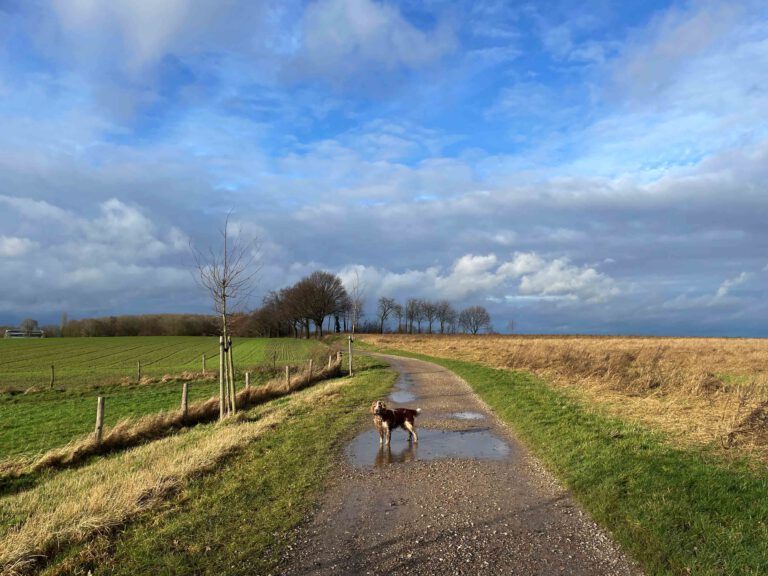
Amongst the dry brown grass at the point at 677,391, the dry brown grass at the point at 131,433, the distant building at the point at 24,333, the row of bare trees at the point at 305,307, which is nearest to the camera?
the dry brown grass at the point at 677,391

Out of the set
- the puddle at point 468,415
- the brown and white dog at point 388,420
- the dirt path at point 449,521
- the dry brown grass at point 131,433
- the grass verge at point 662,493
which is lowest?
the dry brown grass at point 131,433

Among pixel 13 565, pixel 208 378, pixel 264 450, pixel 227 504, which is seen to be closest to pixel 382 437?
pixel 264 450

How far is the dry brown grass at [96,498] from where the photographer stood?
5652 mm

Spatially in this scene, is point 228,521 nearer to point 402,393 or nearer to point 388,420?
point 388,420

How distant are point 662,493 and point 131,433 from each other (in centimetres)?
1420

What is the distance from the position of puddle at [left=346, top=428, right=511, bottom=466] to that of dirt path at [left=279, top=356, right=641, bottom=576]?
4 cm

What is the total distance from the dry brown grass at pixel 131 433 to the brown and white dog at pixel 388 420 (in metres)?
8.35

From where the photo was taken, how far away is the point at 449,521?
249 inches

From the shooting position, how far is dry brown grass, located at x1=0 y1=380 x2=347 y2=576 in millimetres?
5652

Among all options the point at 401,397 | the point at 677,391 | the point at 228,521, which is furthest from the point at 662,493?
the point at 401,397

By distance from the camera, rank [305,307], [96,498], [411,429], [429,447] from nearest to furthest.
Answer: [96,498], [429,447], [411,429], [305,307]

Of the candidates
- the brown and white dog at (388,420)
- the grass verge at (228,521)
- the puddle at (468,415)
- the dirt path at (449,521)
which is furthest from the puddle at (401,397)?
the dirt path at (449,521)

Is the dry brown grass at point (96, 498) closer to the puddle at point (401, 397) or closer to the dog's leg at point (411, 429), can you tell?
the dog's leg at point (411, 429)

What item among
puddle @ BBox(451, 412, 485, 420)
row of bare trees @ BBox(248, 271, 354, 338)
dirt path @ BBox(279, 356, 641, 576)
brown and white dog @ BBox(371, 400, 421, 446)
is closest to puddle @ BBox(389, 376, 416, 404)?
puddle @ BBox(451, 412, 485, 420)
